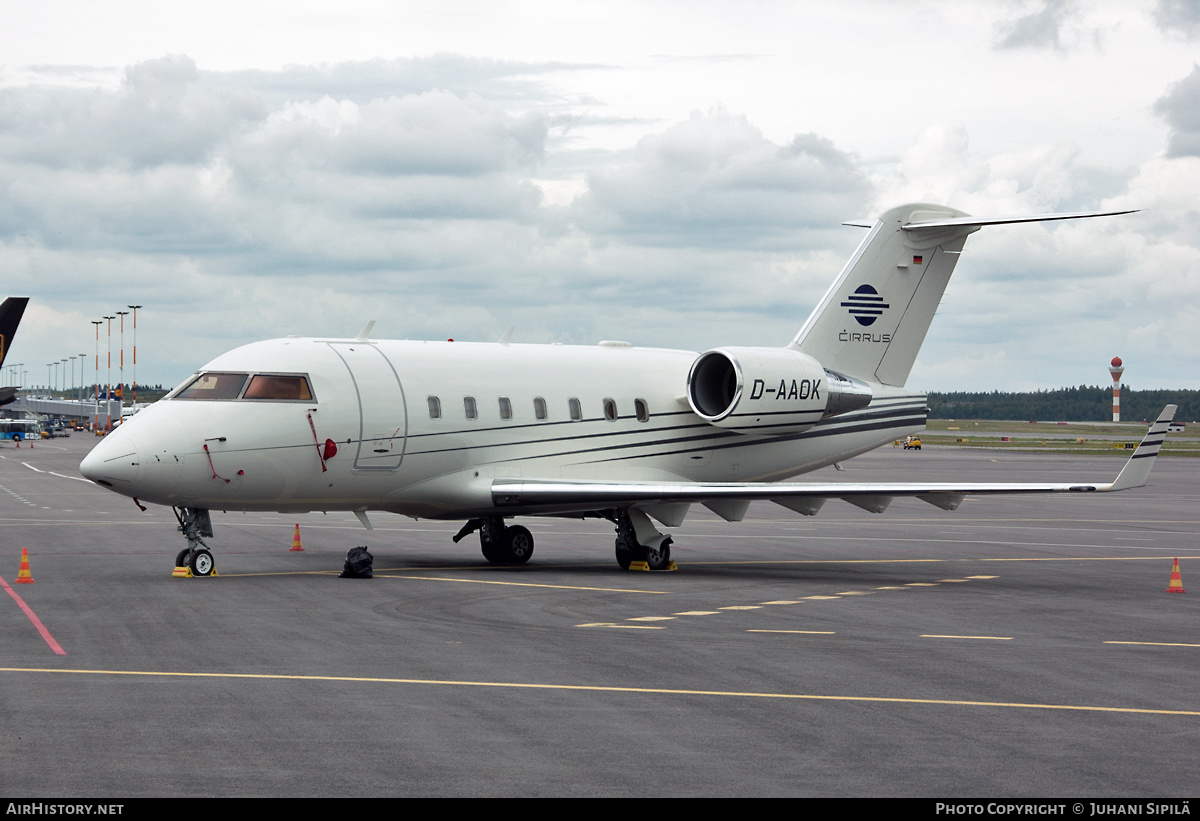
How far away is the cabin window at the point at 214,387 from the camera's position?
2253 centimetres

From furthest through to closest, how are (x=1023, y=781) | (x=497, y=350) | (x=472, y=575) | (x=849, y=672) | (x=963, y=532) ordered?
(x=963, y=532) → (x=497, y=350) → (x=472, y=575) → (x=849, y=672) → (x=1023, y=781)

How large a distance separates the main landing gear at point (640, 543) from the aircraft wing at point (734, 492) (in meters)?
0.29

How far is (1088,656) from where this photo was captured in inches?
604

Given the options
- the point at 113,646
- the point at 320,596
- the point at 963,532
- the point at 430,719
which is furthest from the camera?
the point at 963,532

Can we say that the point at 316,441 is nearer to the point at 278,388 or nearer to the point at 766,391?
the point at 278,388

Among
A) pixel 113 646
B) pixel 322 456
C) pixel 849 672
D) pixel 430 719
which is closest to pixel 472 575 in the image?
pixel 322 456

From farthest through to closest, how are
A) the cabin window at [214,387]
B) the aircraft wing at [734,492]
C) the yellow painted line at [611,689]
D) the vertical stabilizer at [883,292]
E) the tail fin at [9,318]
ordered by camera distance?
the tail fin at [9,318], the vertical stabilizer at [883,292], the cabin window at [214,387], the aircraft wing at [734,492], the yellow painted line at [611,689]

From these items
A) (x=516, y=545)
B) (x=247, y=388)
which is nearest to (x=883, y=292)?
(x=516, y=545)

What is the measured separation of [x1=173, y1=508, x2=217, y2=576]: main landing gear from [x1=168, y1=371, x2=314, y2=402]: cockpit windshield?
198 centimetres

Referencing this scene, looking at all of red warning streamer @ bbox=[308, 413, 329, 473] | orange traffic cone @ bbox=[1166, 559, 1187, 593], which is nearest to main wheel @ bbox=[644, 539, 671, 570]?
red warning streamer @ bbox=[308, 413, 329, 473]

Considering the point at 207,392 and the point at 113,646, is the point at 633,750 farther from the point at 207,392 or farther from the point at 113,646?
the point at 207,392

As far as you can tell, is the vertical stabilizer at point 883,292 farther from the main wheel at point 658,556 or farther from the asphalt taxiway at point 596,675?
the main wheel at point 658,556

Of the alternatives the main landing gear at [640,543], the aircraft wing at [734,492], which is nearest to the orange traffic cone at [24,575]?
the aircraft wing at [734,492]
